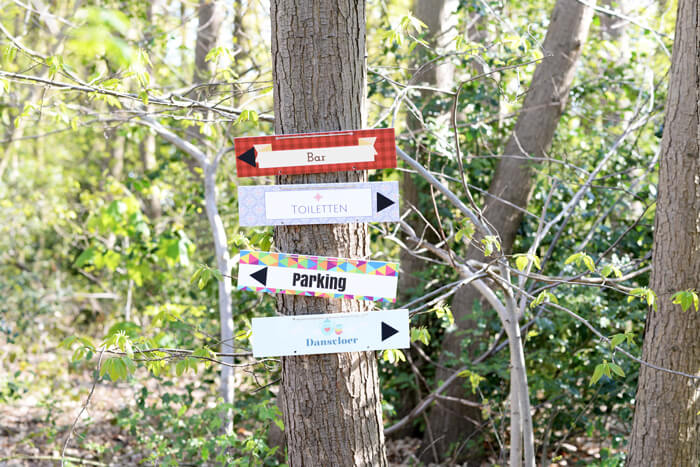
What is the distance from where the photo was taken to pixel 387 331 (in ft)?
7.73

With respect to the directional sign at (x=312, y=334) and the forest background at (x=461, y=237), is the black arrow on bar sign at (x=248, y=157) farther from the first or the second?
the forest background at (x=461, y=237)

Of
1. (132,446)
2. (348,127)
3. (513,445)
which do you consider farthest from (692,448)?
(132,446)

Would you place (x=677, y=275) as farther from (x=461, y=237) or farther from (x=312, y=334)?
(x=312, y=334)

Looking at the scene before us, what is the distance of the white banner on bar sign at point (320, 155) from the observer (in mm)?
2293

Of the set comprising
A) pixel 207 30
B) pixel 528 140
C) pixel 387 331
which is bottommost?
pixel 387 331

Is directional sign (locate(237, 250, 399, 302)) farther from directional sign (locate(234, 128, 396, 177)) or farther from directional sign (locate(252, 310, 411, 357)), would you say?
directional sign (locate(234, 128, 396, 177))

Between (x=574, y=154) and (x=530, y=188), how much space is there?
0.66 meters

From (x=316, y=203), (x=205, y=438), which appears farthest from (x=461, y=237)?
(x=205, y=438)

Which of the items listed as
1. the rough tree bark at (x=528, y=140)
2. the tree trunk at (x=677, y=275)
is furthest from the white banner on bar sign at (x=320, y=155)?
the rough tree bark at (x=528, y=140)

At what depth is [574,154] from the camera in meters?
5.49

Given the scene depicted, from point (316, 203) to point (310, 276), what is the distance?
0.88ft

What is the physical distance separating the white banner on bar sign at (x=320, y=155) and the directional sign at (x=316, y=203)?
8cm

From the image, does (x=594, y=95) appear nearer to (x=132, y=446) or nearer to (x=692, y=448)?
(x=692, y=448)

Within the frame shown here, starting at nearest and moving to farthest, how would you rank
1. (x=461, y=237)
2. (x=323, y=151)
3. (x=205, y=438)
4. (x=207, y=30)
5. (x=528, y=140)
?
(x=323, y=151) → (x=461, y=237) → (x=205, y=438) → (x=528, y=140) → (x=207, y=30)
